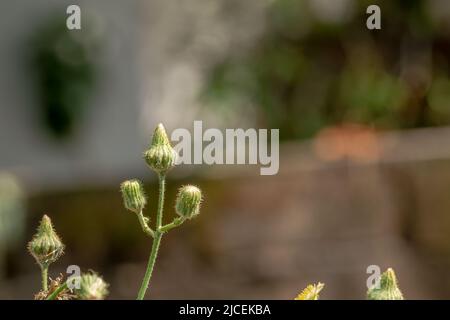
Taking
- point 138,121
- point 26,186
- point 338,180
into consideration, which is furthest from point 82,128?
point 338,180

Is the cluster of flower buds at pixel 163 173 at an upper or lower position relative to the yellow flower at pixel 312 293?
upper

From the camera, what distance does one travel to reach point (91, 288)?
869 mm

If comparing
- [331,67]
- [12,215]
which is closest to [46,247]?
[12,215]

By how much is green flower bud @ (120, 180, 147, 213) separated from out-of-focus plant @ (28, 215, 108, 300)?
7 centimetres

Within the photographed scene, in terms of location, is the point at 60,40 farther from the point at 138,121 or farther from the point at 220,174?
the point at 220,174

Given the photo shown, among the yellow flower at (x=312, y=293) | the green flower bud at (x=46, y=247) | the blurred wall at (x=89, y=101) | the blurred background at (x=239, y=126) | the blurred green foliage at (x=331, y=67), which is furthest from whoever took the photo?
the blurred wall at (x=89, y=101)

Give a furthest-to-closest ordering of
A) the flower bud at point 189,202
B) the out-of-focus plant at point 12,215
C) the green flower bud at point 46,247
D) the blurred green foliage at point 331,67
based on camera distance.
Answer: the blurred green foliage at point 331,67 → the out-of-focus plant at point 12,215 → the flower bud at point 189,202 → the green flower bud at point 46,247

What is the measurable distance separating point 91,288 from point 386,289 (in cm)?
21

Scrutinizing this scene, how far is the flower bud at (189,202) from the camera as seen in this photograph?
1.09m

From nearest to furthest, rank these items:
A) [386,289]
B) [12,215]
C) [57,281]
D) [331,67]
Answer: [386,289] < [57,281] < [12,215] < [331,67]

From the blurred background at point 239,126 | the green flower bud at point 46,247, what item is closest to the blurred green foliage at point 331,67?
the blurred background at point 239,126

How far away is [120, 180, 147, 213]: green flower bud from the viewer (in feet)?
3.44

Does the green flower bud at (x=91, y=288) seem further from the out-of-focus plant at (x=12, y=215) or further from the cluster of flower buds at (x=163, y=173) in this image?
the out-of-focus plant at (x=12, y=215)

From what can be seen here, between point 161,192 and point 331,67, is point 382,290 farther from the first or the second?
point 331,67
